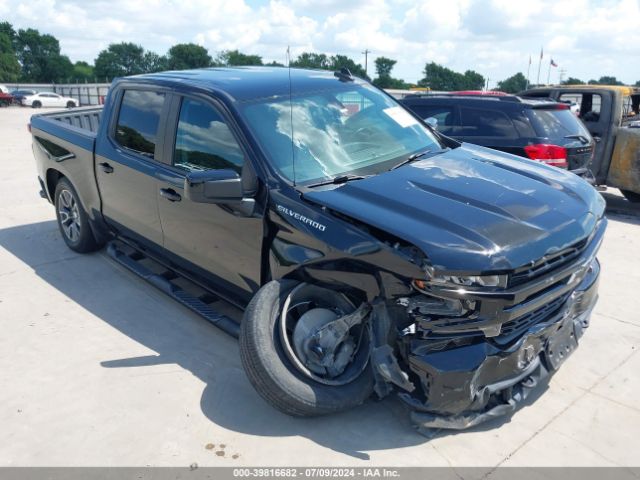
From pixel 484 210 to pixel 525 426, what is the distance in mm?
1241

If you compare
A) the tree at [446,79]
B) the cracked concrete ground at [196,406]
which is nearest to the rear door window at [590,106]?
the cracked concrete ground at [196,406]

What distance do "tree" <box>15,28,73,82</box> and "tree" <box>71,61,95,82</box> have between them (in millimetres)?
1059

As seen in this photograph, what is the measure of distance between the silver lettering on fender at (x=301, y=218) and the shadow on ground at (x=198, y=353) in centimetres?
112

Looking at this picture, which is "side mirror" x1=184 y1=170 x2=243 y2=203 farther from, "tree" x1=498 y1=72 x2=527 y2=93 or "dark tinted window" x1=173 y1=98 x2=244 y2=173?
"tree" x1=498 y1=72 x2=527 y2=93

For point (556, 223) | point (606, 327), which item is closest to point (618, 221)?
point (606, 327)

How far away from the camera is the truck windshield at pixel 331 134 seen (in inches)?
140

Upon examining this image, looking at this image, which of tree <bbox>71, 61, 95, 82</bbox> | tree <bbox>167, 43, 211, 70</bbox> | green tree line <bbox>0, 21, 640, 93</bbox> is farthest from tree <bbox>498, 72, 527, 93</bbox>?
tree <bbox>71, 61, 95, 82</bbox>

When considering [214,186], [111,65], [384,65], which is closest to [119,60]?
[111,65]

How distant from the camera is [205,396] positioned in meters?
3.54

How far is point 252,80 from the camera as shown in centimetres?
414

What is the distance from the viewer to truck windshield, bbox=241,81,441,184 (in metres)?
3.55

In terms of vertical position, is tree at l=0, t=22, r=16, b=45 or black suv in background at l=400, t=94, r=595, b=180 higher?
tree at l=0, t=22, r=16, b=45

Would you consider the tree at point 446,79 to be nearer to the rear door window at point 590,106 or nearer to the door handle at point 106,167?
the rear door window at point 590,106
